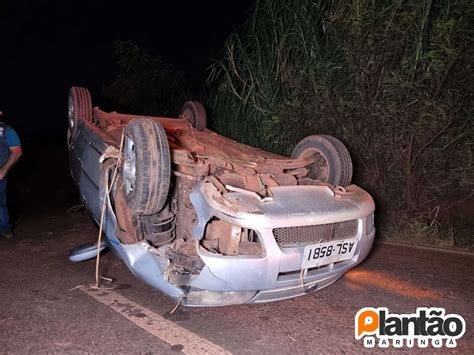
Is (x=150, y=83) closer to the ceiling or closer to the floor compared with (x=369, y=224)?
closer to the ceiling

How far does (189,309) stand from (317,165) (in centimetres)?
164

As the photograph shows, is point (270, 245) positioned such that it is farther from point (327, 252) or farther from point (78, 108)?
point (78, 108)

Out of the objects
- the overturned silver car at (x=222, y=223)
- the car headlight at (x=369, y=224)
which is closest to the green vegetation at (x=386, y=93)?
the overturned silver car at (x=222, y=223)

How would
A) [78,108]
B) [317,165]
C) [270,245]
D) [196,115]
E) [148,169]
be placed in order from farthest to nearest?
[196,115] → [78,108] → [317,165] → [148,169] → [270,245]

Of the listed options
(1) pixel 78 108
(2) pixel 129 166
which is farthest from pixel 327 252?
(1) pixel 78 108

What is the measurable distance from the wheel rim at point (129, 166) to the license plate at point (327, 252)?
4.02 ft

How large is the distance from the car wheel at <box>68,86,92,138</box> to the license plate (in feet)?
10.1

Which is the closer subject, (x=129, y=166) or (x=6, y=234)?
(x=129, y=166)

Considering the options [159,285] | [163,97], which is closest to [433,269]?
[159,285]

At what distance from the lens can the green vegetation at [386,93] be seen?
5.02 m

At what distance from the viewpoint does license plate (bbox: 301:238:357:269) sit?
2.81 m

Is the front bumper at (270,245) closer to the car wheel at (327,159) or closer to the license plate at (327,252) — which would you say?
the license plate at (327,252)

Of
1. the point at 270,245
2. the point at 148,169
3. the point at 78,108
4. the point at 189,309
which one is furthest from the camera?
the point at 78,108

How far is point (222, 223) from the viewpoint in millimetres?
3006
